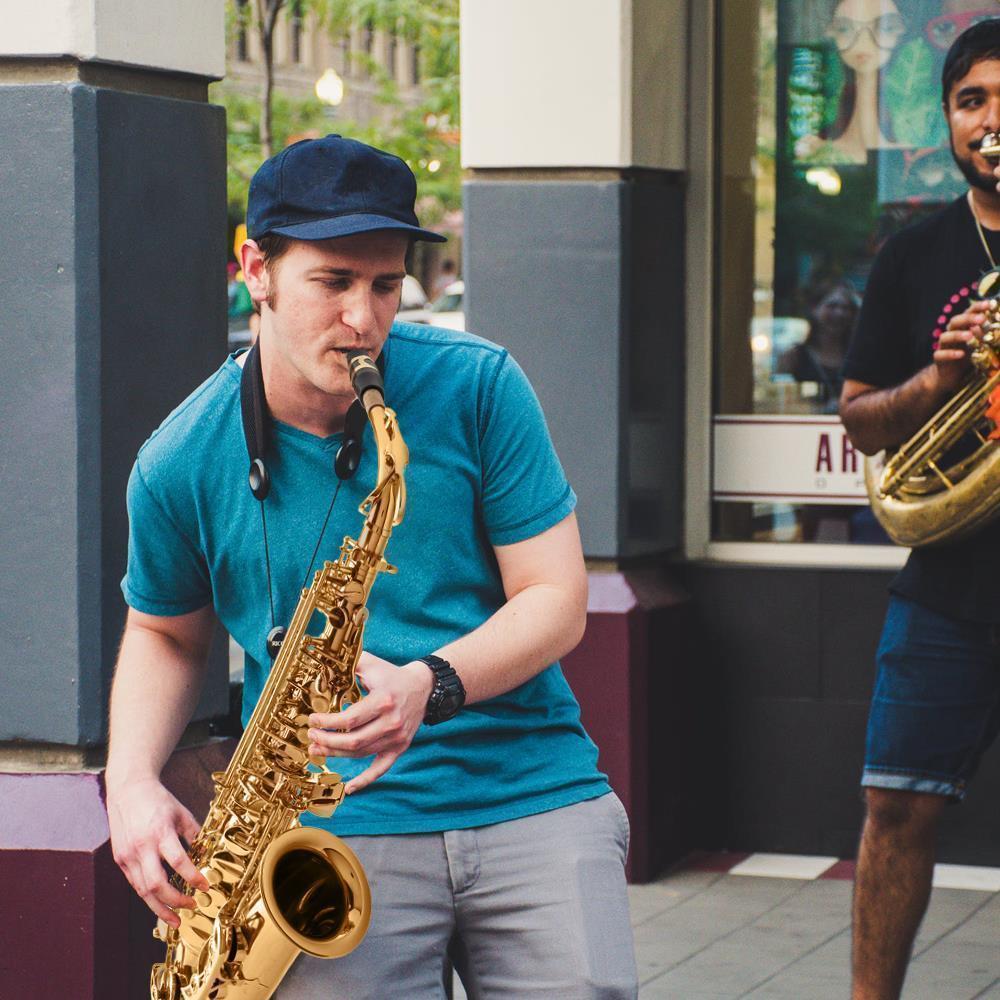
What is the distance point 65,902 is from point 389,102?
81.9ft

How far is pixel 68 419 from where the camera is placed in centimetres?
355

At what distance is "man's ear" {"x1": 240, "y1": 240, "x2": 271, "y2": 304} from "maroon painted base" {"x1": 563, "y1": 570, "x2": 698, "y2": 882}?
3065 mm

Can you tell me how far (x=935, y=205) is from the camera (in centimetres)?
604

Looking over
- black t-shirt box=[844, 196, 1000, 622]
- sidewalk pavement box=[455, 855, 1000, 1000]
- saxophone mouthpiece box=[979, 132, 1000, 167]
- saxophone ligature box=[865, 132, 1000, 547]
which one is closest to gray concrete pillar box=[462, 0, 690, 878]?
sidewalk pavement box=[455, 855, 1000, 1000]

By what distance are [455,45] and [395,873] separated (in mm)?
18988

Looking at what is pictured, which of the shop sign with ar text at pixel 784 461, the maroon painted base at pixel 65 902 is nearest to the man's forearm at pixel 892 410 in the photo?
the shop sign with ar text at pixel 784 461

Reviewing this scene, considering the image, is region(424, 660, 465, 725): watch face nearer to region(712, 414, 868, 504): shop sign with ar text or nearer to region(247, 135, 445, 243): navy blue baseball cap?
region(247, 135, 445, 243): navy blue baseball cap

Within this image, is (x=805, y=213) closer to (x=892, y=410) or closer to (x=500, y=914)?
(x=892, y=410)

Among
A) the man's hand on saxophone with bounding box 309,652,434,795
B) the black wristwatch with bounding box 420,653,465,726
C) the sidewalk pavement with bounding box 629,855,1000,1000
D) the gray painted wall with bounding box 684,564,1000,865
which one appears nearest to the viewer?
the man's hand on saxophone with bounding box 309,652,434,795

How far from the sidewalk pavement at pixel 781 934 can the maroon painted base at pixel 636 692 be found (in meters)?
0.20

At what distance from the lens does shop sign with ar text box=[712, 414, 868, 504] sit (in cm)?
606

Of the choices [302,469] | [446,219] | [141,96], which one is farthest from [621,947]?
[446,219]

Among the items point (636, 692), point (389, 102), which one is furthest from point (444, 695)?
point (389, 102)

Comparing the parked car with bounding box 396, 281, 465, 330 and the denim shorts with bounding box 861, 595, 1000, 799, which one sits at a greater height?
the denim shorts with bounding box 861, 595, 1000, 799
